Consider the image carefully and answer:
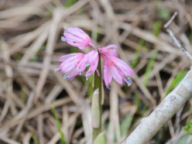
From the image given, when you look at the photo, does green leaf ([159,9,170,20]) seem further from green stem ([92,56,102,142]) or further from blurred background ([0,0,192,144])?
green stem ([92,56,102,142])

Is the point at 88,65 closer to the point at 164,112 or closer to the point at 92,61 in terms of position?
the point at 92,61

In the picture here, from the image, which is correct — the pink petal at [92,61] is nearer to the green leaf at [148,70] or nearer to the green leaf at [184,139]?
the green leaf at [184,139]

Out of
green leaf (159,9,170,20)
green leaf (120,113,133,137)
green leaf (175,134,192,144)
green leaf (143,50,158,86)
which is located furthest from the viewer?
green leaf (159,9,170,20)

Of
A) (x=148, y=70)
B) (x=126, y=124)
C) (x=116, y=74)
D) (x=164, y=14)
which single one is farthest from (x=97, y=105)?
(x=164, y=14)

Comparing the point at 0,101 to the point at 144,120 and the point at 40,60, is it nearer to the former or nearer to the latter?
the point at 40,60

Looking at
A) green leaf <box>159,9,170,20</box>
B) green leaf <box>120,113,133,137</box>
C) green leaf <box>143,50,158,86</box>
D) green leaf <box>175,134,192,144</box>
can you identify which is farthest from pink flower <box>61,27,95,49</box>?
green leaf <box>159,9,170,20</box>

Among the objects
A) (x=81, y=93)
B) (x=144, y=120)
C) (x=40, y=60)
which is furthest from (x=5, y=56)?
(x=144, y=120)

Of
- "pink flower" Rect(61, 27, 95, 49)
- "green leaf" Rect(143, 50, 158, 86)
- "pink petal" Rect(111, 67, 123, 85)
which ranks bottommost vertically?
"green leaf" Rect(143, 50, 158, 86)

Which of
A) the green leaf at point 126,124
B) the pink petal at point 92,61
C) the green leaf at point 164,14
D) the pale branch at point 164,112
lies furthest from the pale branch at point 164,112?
the green leaf at point 164,14
